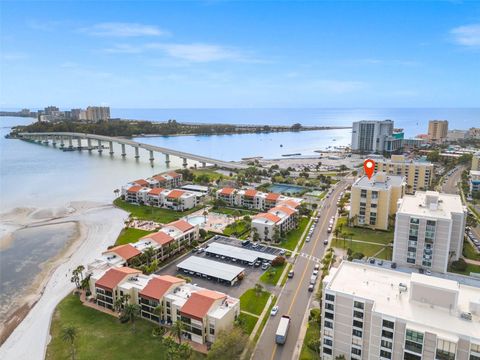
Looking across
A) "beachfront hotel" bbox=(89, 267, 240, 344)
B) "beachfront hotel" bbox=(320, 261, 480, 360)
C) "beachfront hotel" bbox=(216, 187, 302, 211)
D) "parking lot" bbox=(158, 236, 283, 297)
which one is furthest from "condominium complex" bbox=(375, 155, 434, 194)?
"beachfront hotel" bbox=(89, 267, 240, 344)

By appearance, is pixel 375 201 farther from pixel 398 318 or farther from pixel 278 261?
pixel 398 318

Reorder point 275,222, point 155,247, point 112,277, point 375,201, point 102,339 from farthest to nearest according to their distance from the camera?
point 375,201 → point 275,222 → point 155,247 → point 112,277 → point 102,339

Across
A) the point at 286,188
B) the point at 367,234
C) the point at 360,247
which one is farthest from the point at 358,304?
the point at 286,188

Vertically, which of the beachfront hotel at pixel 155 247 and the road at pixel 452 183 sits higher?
the road at pixel 452 183

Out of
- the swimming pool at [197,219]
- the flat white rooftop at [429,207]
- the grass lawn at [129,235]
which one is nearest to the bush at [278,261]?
the flat white rooftop at [429,207]

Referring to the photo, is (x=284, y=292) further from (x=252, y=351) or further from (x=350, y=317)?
(x=350, y=317)

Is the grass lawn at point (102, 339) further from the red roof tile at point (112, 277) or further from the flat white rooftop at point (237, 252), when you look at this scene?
the flat white rooftop at point (237, 252)

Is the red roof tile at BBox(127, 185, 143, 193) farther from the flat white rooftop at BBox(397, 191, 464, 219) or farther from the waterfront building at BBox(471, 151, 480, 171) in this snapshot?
the waterfront building at BBox(471, 151, 480, 171)
